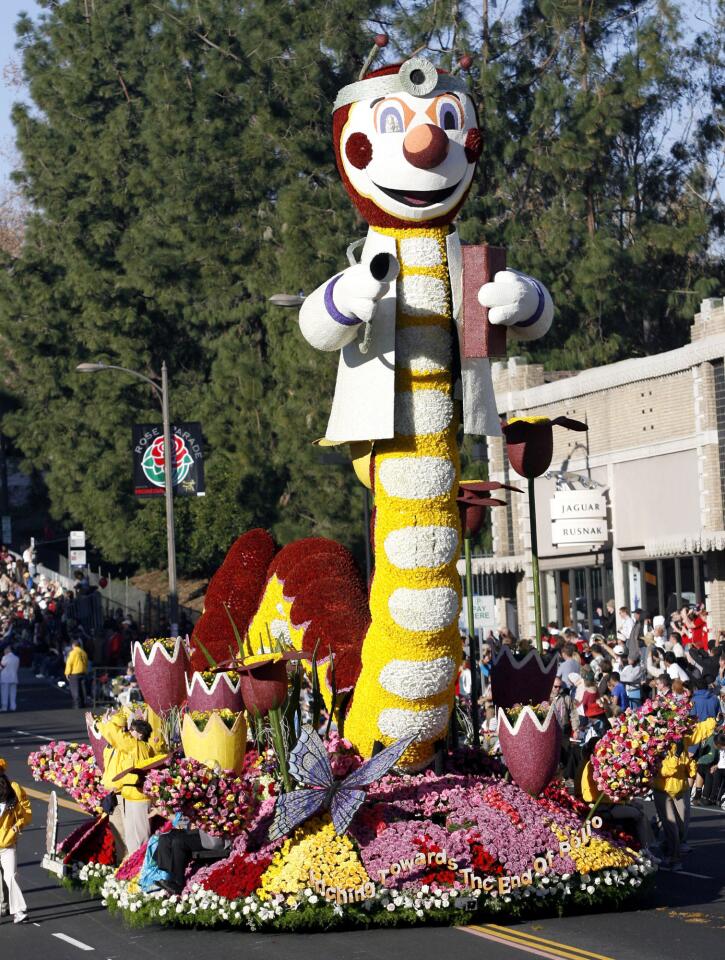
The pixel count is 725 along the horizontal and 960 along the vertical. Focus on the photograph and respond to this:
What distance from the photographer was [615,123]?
45.9 meters

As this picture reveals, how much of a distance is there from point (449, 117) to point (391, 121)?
54 cm

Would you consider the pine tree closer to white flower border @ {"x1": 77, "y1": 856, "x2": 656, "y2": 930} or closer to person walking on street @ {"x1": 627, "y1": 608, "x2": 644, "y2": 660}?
person walking on street @ {"x1": 627, "y1": 608, "x2": 644, "y2": 660}

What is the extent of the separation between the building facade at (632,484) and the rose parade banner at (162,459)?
7.50 metres

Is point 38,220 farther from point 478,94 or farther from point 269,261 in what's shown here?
→ point 478,94

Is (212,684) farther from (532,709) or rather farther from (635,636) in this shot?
(635,636)

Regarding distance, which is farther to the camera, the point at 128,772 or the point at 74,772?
the point at 74,772

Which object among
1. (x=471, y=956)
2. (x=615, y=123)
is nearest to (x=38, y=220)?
(x=615, y=123)

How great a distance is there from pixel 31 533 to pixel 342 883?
6060cm

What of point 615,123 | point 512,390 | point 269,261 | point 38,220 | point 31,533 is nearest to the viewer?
point 512,390

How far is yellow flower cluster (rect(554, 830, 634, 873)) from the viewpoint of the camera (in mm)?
14219

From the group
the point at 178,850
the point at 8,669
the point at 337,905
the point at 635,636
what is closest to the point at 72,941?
the point at 178,850

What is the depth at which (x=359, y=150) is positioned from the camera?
50.7 feet

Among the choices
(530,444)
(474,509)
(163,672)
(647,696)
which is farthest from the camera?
(647,696)

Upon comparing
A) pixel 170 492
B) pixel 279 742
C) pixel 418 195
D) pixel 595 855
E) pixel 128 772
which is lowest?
pixel 595 855
